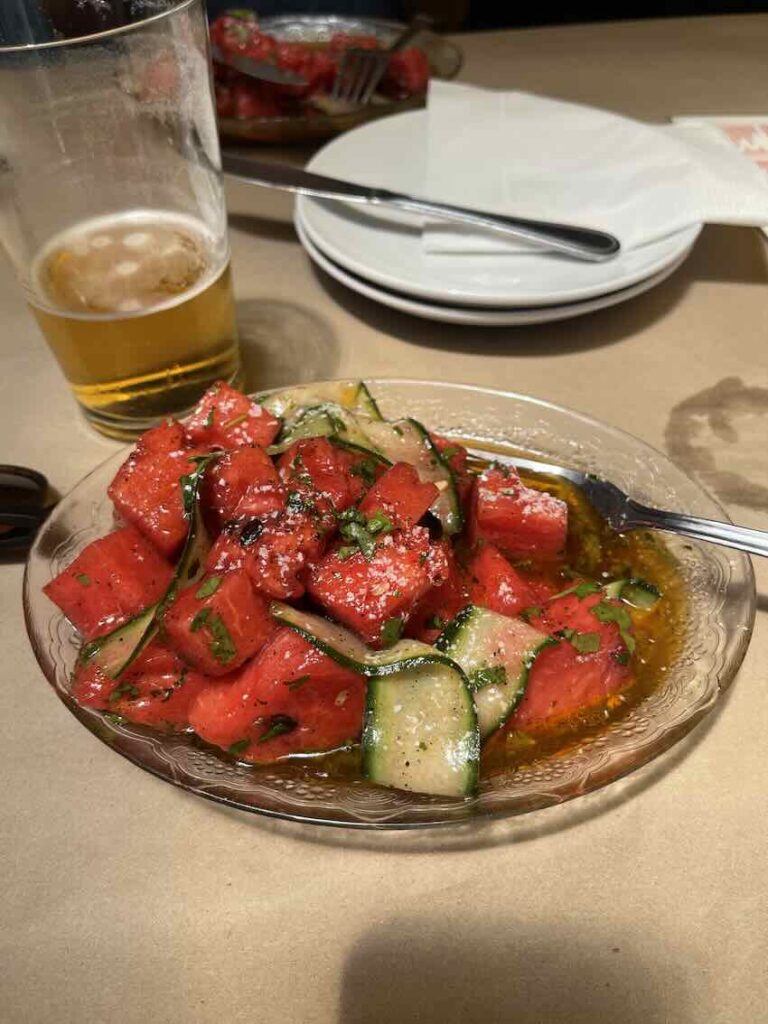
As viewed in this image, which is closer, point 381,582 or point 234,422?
point 381,582

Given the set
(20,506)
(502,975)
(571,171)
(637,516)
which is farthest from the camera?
(571,171)

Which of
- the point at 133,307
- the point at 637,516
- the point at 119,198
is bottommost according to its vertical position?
the point at 637,516

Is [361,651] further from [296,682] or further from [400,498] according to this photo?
[400,498]

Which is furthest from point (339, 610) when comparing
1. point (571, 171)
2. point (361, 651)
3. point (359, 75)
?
point (359, 75)

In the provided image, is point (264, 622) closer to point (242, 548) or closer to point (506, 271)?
point (242, 548)

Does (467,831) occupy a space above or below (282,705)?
below

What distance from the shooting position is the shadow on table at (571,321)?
175 centimetres

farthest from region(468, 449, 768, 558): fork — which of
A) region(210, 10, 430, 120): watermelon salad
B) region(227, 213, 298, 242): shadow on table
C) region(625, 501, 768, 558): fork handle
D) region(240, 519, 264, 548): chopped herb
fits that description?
region(210, 10, 430, 120): watermelon salad

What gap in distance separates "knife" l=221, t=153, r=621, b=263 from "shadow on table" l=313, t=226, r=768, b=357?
0.55ft

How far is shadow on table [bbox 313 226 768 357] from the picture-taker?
1.75 metres

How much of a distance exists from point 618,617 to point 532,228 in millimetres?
982

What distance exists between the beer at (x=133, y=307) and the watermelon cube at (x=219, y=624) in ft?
2.00

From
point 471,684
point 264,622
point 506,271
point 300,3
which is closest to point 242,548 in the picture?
point 264,622

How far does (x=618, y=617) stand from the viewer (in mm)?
995
